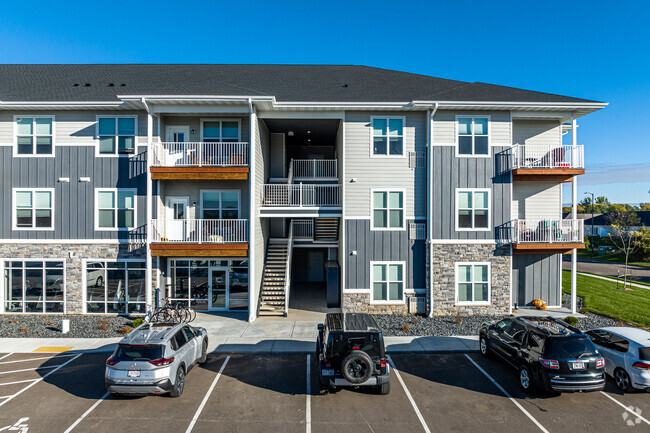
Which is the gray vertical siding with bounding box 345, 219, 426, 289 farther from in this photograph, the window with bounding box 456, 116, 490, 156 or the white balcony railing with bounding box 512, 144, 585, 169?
the white balcony railing with bounding box 512, 144, 585, 169

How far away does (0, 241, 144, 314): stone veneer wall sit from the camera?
1543cm

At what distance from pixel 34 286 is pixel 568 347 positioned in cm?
1970

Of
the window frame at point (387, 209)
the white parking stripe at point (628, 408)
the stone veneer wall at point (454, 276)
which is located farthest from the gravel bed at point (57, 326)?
the white parking stripe at point (628, 408)

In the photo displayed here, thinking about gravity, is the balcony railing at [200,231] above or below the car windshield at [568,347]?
above

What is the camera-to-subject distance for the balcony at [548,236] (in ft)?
49.4

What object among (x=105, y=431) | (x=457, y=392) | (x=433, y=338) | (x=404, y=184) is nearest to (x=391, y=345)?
(x=433, y=338)

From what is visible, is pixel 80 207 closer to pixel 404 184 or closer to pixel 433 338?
pixel 404 184

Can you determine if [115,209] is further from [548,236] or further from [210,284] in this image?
[548,236]

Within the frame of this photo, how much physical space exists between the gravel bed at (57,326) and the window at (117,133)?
23.3 feet

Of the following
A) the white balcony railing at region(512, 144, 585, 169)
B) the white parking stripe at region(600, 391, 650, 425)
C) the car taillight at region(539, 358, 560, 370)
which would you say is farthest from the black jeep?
the white balcony railing at region(512, 144, 585, 169)

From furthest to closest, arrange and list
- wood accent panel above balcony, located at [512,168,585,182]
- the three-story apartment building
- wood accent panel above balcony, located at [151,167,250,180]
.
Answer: the three-story apartment building, wood accent panel above balcony, located at [512,168,585,182], wood accent panel above balcony, located at [151,167,250,180]

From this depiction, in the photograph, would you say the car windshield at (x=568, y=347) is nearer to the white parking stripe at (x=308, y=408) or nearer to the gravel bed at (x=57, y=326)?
the white parking stripe at (x=308, y=408)

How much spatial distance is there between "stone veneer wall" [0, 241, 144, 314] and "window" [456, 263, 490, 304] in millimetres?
13372

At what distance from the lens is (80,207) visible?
50.8ft
